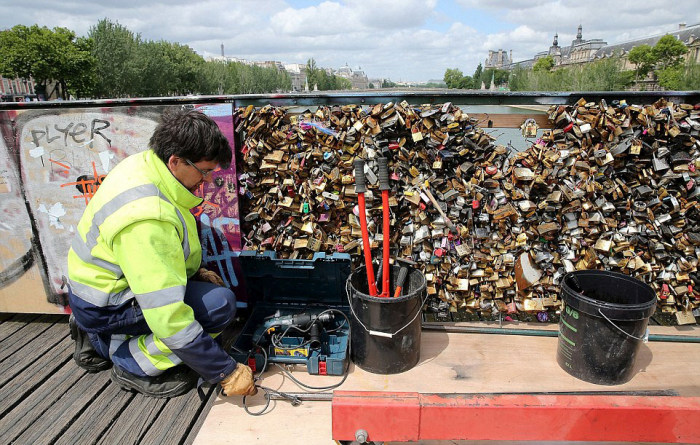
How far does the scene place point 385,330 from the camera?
268 centimetres

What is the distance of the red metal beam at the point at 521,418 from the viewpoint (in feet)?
5.10

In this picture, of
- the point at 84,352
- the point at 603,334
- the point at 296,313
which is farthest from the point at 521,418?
the point at 84,352

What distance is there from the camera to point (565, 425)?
1.59 m

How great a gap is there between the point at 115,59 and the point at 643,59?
235 feet

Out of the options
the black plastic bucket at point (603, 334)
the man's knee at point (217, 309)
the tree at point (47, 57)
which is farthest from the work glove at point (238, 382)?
the tree at point (47, 57)

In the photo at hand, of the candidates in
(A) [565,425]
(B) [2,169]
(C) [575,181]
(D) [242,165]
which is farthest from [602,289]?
(B) [2,169]

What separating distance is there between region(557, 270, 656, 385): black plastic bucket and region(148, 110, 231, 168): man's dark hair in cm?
235

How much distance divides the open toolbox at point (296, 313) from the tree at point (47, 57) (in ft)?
132

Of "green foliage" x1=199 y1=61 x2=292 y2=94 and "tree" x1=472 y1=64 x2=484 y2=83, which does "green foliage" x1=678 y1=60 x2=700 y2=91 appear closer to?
"green foliage" x1=199 y1=61 x2=292 y2=94

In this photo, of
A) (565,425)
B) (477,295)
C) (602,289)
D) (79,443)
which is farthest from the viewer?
(477,295)

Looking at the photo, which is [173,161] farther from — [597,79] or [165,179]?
[597,79]

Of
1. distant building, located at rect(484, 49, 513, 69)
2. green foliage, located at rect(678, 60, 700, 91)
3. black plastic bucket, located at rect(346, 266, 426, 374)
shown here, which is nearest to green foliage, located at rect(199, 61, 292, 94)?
green foliage, located at rect(678, 60, 700, 91)

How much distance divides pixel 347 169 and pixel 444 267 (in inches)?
43.6

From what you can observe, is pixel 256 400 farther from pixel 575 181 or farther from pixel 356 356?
pixel 575 181
